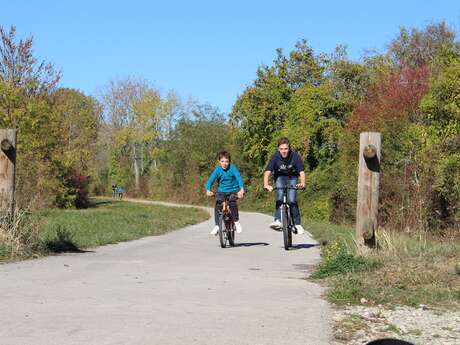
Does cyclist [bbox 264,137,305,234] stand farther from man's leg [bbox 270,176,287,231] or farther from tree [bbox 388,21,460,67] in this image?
tree [bbox 388,21,460,67]

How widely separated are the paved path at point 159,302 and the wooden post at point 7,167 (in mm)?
1146

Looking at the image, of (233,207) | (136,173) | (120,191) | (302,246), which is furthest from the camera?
(136,173)

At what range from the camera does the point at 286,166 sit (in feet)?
40.3

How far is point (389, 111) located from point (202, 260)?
20.9 meters

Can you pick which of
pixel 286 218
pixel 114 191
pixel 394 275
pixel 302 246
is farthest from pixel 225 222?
pixel 114 191

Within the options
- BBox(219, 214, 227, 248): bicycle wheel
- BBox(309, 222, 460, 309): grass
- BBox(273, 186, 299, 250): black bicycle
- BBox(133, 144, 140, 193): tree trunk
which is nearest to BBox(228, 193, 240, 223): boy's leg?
BBox(219, 214, 227, 248): bicycle wheel

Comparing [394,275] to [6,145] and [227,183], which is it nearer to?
[227,183]

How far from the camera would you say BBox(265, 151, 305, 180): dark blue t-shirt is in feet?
40.2

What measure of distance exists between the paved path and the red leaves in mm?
19941

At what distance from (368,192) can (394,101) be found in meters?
21.3

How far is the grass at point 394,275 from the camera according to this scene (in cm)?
666

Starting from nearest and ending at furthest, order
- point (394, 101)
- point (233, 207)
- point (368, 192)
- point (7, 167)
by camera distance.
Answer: point (368, 192), point (7, 167), point (233, 207), point (394, 101)

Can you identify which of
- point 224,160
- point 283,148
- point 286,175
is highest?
point 283,148

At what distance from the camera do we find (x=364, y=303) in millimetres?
6496
